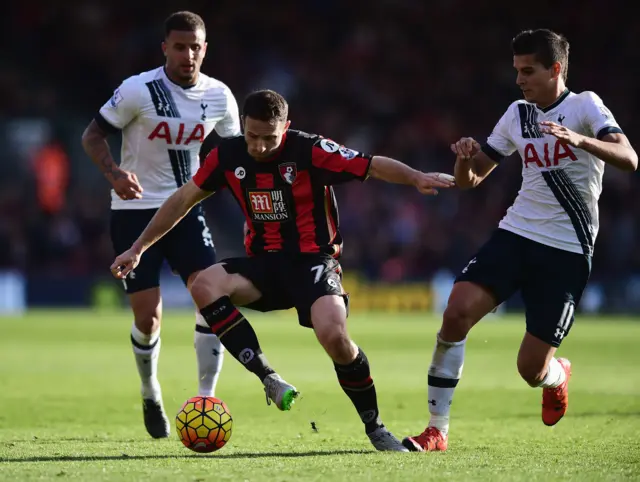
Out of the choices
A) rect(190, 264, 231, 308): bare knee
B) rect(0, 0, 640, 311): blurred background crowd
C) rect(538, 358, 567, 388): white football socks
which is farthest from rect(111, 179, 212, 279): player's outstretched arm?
rect(0, 0, 640, 311): blurred background crowd

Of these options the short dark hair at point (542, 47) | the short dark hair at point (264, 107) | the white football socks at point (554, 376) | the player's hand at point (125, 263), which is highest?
the short dark hair at point (542, 47)

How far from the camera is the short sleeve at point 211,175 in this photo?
6902 mm

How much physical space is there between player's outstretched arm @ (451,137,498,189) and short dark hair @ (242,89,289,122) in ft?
3.53

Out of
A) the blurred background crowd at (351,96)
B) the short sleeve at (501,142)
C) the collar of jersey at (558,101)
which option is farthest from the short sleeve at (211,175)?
the blurred background crowd at (351,96)

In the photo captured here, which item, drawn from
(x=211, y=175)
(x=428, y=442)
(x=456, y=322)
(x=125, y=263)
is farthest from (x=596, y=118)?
(x=125, y=263)

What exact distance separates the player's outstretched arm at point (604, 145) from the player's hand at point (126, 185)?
9.63 ft

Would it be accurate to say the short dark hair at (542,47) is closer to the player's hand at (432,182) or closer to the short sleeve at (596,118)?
the short sleeve at (596,118)

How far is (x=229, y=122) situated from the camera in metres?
8.31

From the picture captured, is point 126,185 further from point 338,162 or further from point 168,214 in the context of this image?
point 338,162

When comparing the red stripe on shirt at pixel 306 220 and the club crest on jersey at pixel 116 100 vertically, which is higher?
the club crest on jersey at pixel 116 100

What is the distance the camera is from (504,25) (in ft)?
91.6

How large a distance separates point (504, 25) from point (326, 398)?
19.7 metres

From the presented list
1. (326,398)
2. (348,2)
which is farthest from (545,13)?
(326,398)

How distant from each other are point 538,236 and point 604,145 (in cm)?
91
